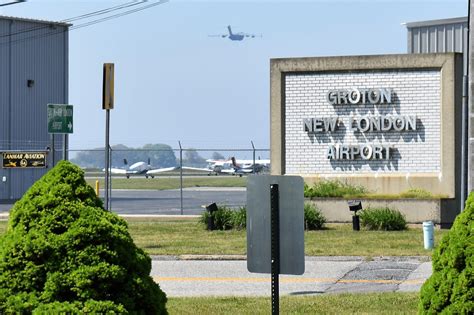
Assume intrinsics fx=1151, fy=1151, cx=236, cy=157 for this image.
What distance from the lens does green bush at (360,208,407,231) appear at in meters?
27.0

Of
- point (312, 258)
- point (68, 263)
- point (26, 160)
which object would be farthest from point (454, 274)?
point (26, 160)

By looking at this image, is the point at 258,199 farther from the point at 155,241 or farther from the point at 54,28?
the point at 54,28

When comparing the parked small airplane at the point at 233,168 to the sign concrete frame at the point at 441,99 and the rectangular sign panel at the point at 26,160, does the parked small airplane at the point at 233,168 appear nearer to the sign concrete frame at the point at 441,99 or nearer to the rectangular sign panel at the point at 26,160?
the sign concrete frame at the point at 441,99

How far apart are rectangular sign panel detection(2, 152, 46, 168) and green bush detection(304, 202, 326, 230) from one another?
627 cm

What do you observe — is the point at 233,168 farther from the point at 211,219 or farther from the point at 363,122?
the point at 211,219

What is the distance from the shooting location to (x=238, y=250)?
2191 centimetres

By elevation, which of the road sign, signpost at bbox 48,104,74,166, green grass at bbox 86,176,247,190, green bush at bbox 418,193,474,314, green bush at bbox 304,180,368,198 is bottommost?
green grass at bbox 86,176,247,190

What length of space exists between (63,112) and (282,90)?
8.06 metres

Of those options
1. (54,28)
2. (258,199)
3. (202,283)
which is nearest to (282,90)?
(202,283)

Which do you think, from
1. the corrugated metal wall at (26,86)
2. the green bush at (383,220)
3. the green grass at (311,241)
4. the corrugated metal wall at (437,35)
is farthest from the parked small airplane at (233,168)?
the green grass at (311,241)

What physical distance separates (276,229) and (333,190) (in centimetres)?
2054

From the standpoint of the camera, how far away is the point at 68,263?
25.0 feet

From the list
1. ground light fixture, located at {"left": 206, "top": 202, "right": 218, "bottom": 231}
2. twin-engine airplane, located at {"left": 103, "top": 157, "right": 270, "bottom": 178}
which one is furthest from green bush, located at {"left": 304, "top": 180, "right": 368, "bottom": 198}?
twin-engine airplane, located at {"left": 103, "top": 157, "right": 270, "bottom": 178}

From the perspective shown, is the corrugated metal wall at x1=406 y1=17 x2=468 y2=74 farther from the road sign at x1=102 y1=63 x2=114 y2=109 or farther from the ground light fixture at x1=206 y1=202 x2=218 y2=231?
the road sign at x1=102 y1=63 x2=114 y2=109
